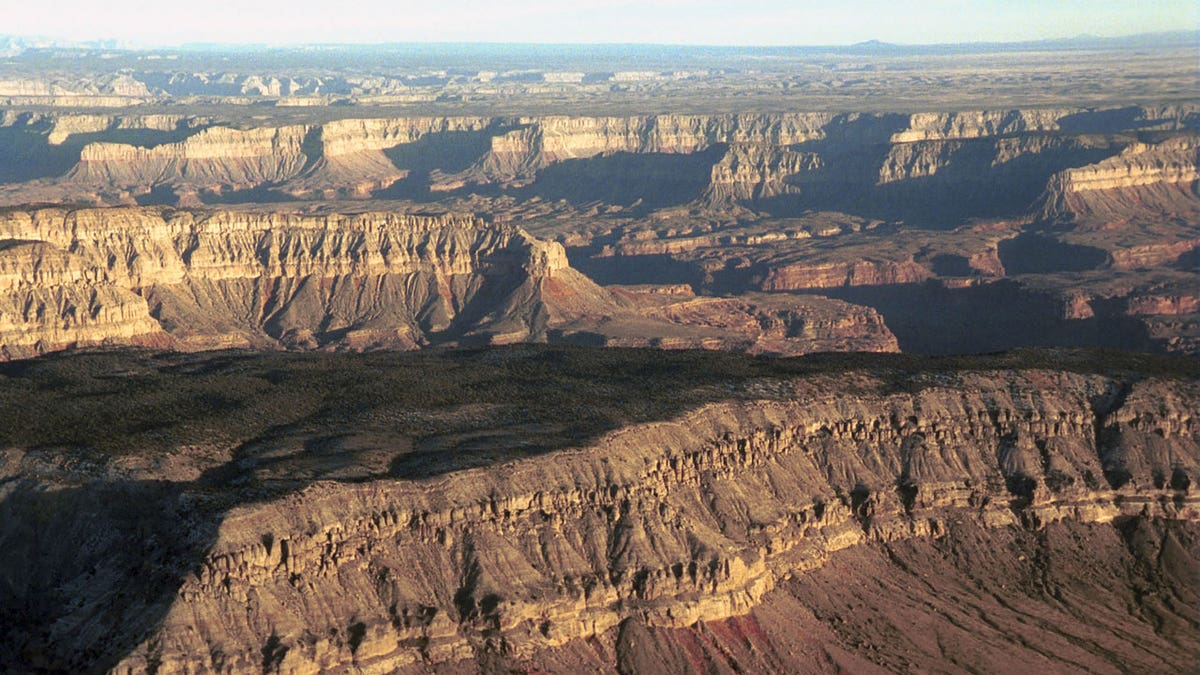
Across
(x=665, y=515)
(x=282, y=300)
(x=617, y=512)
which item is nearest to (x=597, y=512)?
(x=617, y=512)

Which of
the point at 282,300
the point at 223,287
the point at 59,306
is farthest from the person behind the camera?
the point at 282,300

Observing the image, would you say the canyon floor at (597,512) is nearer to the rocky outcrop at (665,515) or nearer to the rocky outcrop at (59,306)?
the rocky outcrop at (665,515)

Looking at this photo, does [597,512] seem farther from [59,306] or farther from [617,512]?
[59,306]

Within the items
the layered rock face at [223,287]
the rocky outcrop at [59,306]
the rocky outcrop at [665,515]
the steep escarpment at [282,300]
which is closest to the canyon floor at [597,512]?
the rocky outcrop at [665,515]

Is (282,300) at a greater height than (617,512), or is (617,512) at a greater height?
(617,512)

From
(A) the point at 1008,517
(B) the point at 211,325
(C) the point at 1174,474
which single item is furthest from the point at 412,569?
(B) the point at 211,325

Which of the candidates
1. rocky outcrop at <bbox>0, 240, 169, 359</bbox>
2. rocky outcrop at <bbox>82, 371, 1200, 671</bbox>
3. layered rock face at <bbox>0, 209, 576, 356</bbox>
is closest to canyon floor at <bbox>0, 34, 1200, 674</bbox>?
rocky outcrop at <bbox>82, 371, 1200, 671</bbox>
